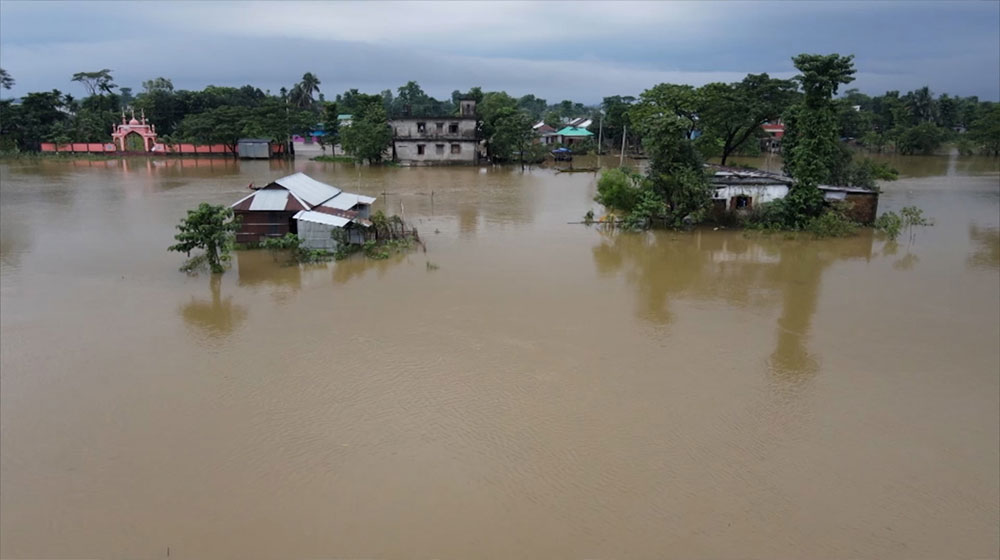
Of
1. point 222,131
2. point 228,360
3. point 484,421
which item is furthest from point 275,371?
point 222,131

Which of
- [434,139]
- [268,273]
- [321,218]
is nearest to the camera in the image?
[268,273]

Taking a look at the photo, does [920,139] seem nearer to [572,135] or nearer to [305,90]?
[572,135]

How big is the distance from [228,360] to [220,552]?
4.26 metres

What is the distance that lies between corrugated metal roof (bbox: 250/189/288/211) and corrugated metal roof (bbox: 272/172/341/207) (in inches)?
11.0

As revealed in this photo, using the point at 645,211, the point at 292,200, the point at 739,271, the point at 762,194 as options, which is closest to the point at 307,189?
the point at 292,200

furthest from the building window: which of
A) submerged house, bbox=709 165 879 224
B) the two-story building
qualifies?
the two-story building

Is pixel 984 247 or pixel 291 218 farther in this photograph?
pixel 984 247

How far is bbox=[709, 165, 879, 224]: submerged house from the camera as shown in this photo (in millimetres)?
18734

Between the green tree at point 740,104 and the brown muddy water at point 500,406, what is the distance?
11.9 m

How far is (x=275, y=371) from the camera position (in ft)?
30.1

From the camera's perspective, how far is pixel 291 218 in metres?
15.6

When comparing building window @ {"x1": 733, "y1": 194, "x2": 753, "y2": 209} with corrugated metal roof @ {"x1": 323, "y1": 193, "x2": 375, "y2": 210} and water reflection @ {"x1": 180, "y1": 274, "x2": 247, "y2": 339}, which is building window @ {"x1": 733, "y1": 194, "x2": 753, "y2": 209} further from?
water reflection @ {"x1": 180, "y1": 274, "x2": 247, "y2": 339}

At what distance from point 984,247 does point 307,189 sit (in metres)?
18.3

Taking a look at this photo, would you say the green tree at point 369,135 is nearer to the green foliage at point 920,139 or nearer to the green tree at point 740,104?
the green tree at point 740,104
